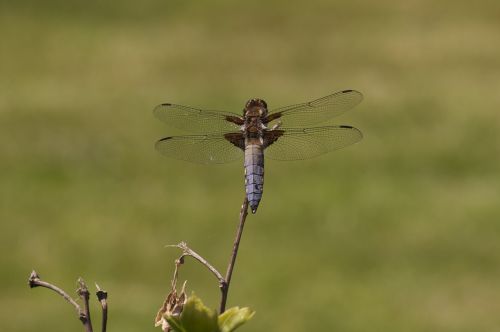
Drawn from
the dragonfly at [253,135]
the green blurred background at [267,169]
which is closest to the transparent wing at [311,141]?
the dragonfly at [253,135]

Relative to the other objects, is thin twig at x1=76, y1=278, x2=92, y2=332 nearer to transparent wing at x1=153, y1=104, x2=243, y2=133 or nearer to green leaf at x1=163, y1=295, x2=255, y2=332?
green leaf at x1=163, y1=295, x2=255, y2=332

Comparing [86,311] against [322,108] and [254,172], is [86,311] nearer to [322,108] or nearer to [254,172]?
[254,172]

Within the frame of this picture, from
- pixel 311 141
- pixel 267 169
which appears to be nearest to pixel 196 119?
pixel 311 141

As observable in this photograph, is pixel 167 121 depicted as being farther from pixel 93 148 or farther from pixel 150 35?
pixel 150 35

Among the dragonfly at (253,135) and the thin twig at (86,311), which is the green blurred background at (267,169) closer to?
the dragonfly at (253,135)

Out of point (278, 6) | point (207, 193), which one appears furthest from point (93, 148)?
point (278, 6)

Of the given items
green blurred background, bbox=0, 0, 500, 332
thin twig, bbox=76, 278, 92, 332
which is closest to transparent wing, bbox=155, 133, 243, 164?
thin twig, bbox=76, 278, 92, 332
